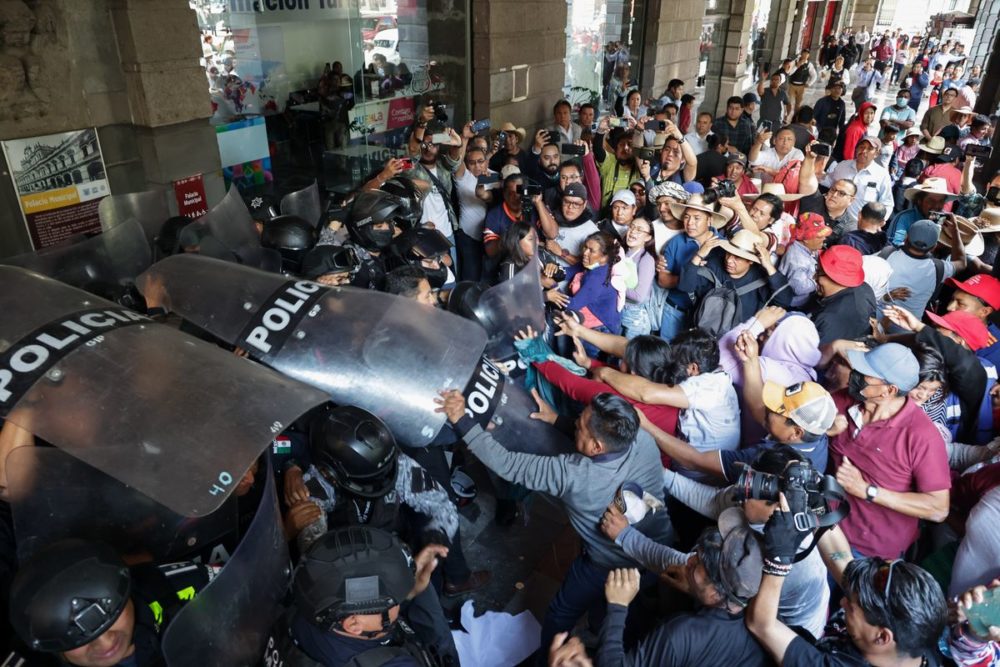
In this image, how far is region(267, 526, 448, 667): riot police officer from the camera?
1.75 meters

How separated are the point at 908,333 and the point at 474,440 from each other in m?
2.34

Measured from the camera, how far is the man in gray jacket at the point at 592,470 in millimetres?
2457

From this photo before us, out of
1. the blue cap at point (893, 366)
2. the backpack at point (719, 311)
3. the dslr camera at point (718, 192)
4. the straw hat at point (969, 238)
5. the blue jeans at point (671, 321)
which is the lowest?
the blue jeans at point (671, 321)

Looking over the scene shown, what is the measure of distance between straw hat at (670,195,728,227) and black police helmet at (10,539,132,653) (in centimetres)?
345

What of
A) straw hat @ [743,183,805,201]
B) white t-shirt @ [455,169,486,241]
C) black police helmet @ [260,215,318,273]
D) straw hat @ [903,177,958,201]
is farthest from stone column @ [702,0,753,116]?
black police helmet @ [260,215,318,273]

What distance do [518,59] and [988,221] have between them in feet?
18.5

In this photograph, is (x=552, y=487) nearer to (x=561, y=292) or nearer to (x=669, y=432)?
(x=669, y=432)

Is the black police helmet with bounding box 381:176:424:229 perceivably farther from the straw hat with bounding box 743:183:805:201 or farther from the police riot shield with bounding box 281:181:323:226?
the straw hat with bounding box 743:183:805:201

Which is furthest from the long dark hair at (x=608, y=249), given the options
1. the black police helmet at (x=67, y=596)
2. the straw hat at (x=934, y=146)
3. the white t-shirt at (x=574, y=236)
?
the straw hat at (x=934, y=146)

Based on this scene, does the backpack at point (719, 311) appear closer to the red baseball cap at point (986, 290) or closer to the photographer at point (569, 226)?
the photographer at point (569, 226)

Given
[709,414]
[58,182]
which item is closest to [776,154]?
[709,414]

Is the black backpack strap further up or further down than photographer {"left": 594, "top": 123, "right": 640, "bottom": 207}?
further down

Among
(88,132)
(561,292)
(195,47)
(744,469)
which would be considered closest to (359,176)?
(195,47)

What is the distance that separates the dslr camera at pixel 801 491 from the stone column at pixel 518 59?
6926 mm
